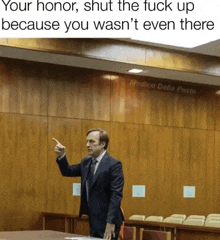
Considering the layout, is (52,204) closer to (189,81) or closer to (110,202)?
(189,81)

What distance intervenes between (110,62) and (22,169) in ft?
8.93

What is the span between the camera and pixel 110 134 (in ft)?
33.7

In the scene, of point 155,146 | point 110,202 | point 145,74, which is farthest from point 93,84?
point 110,202

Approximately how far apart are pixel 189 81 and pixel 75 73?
117 inches

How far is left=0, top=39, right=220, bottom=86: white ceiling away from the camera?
8.81 metres

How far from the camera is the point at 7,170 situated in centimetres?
902

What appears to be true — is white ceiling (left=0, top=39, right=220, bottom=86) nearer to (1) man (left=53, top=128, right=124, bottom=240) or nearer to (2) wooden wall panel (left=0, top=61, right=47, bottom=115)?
(2) wooden wall panel (left=0, top=61, right=47, bottom=115)

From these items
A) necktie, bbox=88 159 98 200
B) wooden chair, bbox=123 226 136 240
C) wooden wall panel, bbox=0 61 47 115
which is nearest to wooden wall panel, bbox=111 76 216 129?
wooden wall panel, bbox=0 61 47 115

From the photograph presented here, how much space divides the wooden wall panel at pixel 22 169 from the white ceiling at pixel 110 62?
1191mm

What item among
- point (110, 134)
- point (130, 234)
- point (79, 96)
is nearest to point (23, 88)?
point (79, 96)

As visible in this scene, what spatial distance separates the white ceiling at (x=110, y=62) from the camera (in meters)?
8.81

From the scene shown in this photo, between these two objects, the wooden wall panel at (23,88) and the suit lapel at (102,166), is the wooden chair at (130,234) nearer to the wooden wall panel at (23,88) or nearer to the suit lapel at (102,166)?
the suit lapel at (102,166)

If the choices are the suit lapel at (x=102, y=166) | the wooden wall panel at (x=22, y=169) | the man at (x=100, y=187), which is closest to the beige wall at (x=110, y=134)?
the wooden wall panel at (x=22, y=169)

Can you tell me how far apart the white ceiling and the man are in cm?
446
